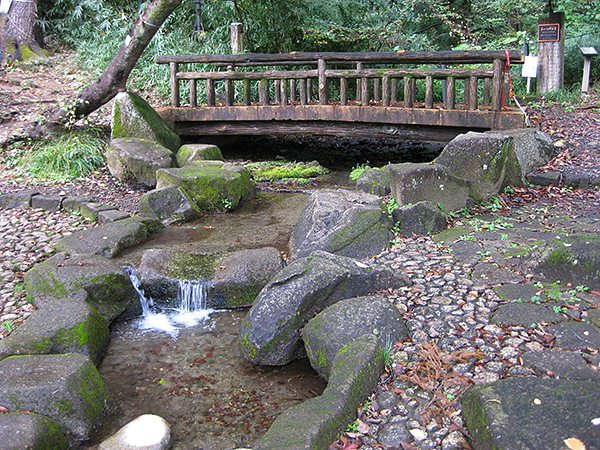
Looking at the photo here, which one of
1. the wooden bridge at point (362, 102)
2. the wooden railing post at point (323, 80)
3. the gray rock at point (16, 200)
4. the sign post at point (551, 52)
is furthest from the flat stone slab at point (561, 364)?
the sign post at point (551, 52)

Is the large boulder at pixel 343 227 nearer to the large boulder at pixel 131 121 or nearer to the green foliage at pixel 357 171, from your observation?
the green foliage at pixel 357 171

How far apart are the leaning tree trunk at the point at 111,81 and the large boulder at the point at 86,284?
5.27m

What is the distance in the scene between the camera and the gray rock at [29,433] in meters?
2.86

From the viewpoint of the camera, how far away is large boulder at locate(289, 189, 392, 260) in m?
4.92

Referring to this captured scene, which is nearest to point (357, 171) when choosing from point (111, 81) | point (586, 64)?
point (111, 81)

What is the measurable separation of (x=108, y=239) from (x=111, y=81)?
462cm

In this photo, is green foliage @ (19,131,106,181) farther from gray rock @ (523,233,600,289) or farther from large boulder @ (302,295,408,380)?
gray rock @ (523,233,600,289)

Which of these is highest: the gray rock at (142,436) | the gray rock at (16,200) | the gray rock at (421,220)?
the gray rock at (421,220)

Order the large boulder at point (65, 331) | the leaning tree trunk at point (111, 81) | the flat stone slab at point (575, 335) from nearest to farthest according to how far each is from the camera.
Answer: the flat stone slab at point (575, 335)
the large boulder at point (65, 331)
the leaning tree trunk at point (111, 81)

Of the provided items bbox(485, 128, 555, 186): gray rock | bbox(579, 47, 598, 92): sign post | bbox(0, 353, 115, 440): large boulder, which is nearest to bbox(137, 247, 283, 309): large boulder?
bbox(0, 353, 115, 440): large boulder

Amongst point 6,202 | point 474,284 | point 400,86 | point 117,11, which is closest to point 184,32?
point 117,11

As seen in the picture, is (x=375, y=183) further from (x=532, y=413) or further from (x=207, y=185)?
(x=532, y=413)

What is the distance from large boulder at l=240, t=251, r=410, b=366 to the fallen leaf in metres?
1.98

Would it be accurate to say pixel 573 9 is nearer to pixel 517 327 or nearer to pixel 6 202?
pixel 517 327
